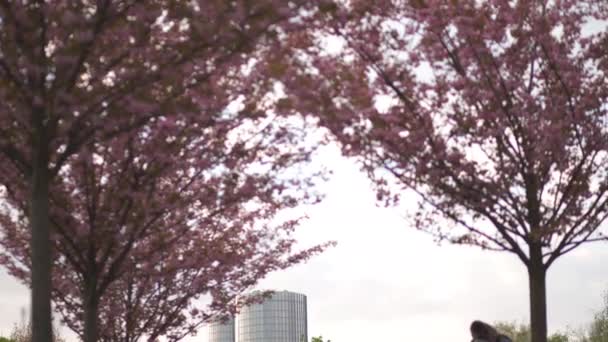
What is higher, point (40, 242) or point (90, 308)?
point (40, 242)

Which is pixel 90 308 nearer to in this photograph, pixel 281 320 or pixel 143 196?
pixel 143 196

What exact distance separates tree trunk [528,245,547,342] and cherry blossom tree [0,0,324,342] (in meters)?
6.48

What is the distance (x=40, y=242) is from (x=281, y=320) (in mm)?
86212

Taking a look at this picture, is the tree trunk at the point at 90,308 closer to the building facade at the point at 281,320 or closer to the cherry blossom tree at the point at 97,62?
the cherry blossom tree at the point at 97,62

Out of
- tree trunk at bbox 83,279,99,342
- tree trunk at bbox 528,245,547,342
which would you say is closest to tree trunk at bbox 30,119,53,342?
tree trunk at bbox 83,279,99,342

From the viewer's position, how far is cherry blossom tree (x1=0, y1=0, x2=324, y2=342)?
27.5 ft

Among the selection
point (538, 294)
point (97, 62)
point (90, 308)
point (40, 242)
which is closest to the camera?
point (40, 242)

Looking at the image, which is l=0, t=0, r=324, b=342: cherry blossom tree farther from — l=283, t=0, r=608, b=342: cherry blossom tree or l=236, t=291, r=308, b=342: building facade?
l=236, t=291, r=308, b=342: building facade

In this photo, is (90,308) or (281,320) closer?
(90,308)

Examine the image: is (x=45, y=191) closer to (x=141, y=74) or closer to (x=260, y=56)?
(x=141, y=74)

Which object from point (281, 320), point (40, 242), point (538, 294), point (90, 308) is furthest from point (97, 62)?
point (281, 320)

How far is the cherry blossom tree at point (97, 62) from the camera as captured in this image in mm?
8391

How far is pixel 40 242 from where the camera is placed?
28.4 feet

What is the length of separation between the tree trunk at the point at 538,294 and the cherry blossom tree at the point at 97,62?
6484mm
